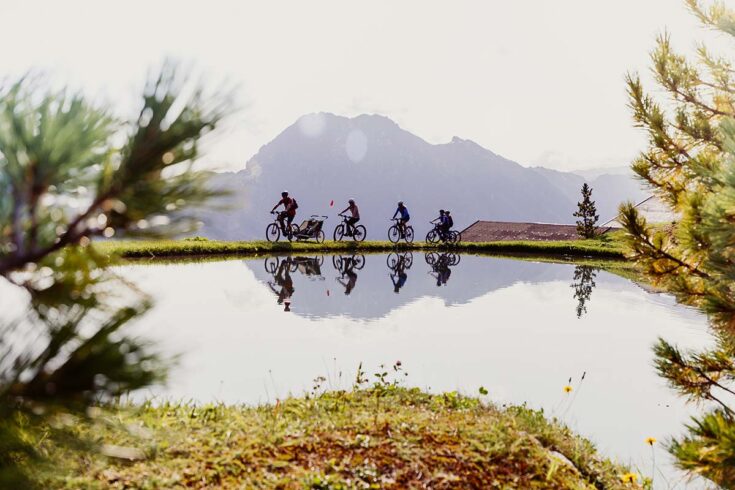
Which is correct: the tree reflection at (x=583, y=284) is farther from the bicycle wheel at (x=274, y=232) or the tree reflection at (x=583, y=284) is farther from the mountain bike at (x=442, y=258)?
the bicycle wheel at (x=274, y=232)

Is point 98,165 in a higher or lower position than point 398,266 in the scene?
higher

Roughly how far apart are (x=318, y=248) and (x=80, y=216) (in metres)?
22.0

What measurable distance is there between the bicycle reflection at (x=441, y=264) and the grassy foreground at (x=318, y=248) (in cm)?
251

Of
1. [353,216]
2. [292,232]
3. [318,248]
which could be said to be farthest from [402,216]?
[292,232]

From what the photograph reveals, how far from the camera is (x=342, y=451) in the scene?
4168mm

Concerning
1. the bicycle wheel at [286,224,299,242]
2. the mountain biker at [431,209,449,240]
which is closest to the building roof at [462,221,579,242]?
the mountain biker at [431,209,449,240]

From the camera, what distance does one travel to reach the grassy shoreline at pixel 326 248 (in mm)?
18484

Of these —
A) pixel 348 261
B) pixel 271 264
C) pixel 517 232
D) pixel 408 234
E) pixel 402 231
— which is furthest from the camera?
pixel 517 232

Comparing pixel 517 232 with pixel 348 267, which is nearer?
pixel 348 267

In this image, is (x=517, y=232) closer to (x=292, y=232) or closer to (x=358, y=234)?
(x=358, y=234)

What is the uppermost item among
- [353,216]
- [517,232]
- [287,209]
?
[287,209]

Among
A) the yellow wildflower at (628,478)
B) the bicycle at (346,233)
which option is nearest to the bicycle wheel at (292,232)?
the bicycle at (346,233)

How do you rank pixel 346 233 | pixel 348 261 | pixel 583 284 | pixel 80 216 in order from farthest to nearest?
pixel 346 233 < pixel 348 261 < pixel 583 284 < pixel 80 216

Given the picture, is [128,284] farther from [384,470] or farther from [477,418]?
[477,418]
